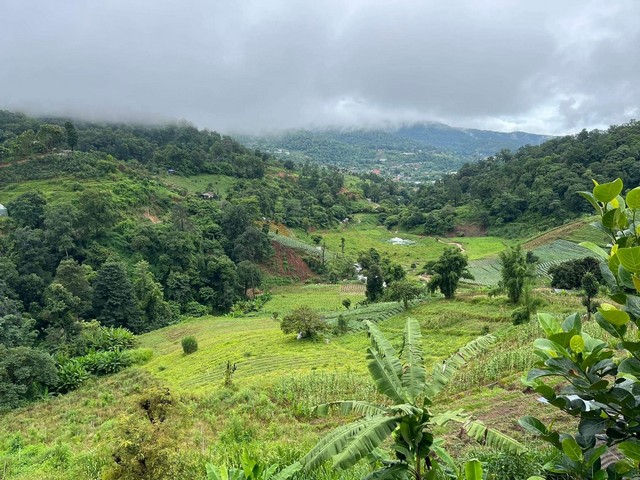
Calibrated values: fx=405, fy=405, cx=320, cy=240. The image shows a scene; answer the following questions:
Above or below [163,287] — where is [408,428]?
above

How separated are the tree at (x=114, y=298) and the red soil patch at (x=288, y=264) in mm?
17468

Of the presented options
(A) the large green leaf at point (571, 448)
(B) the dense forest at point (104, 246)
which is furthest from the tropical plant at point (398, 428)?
(B) the dense forest at point (104, 246)

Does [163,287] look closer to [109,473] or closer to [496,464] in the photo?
[109,473]

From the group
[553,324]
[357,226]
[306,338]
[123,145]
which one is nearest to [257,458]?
[553,324]

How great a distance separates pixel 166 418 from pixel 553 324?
332 inches

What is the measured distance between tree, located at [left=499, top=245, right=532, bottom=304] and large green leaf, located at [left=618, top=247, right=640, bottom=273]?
79.7 feet

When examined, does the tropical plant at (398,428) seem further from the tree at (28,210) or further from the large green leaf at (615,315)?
the tree at (28,210)

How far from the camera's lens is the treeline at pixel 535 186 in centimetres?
5147

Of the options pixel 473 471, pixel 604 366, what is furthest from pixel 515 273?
pixel 604 366

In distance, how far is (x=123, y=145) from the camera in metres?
68.0

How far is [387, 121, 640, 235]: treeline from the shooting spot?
5147 cm

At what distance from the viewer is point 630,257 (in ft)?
5.14

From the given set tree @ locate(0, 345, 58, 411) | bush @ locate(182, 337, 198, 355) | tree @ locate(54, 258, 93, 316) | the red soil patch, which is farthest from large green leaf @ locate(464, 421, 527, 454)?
the red soil patch

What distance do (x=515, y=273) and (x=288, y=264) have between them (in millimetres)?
30722
